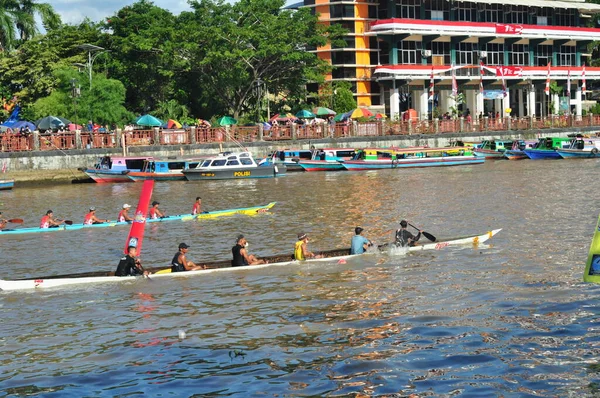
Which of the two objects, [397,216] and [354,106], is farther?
[354,106]

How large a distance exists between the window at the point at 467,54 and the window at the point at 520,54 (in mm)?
4836

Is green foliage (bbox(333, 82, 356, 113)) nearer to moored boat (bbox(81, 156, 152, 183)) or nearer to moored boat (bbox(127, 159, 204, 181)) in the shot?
moored boat (bbox(127, 159, 204, 181))

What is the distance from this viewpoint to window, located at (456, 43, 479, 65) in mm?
80188

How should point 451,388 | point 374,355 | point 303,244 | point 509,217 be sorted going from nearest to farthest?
point 451,388, point 374,355, point 303,244, point 509,217

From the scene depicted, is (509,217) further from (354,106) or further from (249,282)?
(354,106)

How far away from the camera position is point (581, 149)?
6138 cm

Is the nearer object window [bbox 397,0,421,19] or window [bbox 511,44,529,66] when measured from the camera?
window [bbox 397,0,421,19]

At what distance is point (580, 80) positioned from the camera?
291ft

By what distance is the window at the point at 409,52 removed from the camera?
76062 millimetres

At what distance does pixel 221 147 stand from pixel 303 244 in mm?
35795


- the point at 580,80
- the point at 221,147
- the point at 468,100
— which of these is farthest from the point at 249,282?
the point at 580,80

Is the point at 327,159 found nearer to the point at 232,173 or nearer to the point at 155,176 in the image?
the point at 232,173

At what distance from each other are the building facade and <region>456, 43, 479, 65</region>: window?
89mm

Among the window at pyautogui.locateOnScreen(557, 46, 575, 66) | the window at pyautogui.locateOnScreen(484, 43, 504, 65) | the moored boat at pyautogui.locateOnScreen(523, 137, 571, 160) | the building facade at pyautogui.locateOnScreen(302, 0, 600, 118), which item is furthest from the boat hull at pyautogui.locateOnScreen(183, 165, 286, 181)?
the window at pyautogui.locateOnScreen(557, 46, 575, 66)
